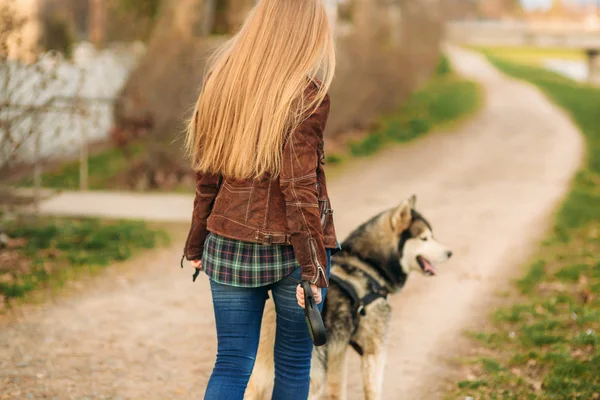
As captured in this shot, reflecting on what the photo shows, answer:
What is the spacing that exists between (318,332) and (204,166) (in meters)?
0.80

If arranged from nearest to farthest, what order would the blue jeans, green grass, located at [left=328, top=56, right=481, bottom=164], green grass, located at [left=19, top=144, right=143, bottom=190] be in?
the blue jeans, green grass, located at [left=19, top=144, right=143, bottom=190], green grass, located at [left=328, top=56, right=481, bottom=164]

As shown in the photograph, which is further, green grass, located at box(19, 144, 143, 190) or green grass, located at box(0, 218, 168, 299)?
green grass, located at box(19, 144, 143, 190)

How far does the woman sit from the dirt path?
1.79 metres

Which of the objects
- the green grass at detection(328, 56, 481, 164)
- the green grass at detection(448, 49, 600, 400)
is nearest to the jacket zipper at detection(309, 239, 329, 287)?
the green grass at detection(448, 49, 600, 400)

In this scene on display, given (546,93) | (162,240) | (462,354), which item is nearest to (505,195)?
(162,240)

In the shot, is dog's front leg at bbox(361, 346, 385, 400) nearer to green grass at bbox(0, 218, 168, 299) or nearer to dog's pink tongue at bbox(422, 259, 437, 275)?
dog's pink tongue at bbox(422, 259, 437, 275)

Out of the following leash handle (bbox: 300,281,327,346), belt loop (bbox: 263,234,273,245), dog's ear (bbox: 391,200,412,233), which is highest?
belt loop (bbox: 263,234,273,245)

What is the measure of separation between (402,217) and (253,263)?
1459 mm

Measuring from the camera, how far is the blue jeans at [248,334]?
9.83 ft

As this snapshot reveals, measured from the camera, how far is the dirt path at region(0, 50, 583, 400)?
4.86 metres

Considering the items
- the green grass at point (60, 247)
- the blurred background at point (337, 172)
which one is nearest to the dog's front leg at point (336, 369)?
the blurred background at point (337, 172)

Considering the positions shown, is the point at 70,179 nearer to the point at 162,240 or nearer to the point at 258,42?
the point at 162,240

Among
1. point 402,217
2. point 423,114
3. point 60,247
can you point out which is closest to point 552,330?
point 402,217

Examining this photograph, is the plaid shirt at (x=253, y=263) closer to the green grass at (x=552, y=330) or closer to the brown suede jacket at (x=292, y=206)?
the brown suede jacket at (x=292, y=206)
